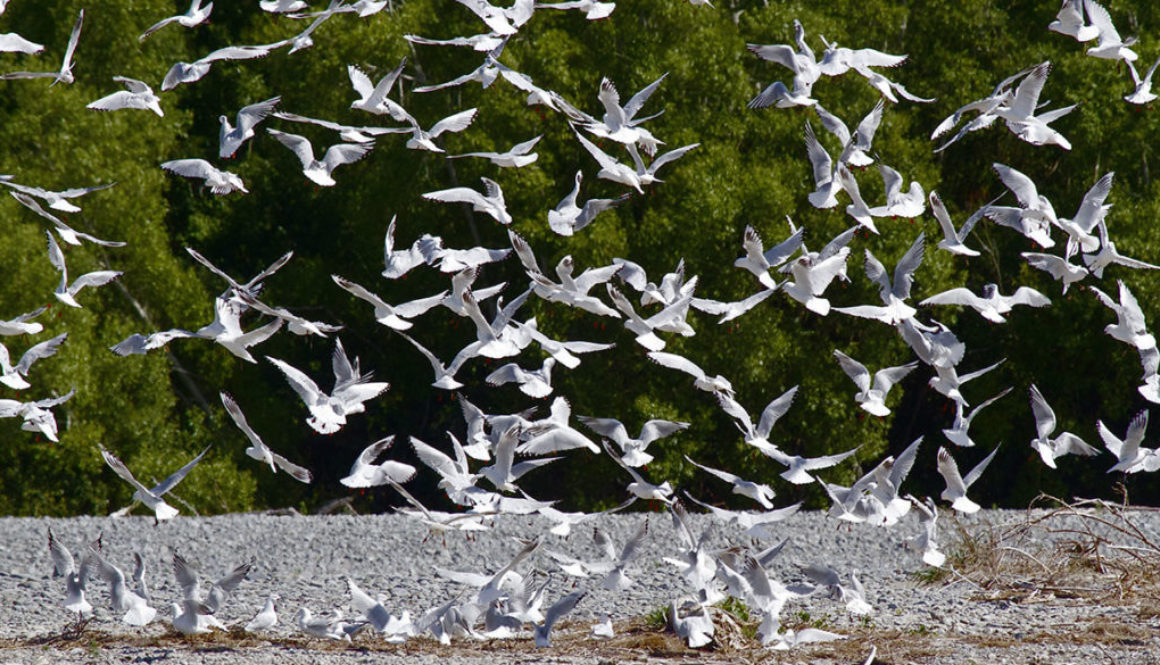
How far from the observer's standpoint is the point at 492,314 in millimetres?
21266

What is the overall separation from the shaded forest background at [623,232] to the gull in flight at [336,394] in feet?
27.7

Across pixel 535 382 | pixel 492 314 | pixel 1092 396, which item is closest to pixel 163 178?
pixel 492 314

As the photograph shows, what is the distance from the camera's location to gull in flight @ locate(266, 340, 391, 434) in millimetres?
9031

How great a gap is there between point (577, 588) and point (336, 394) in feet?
10.1

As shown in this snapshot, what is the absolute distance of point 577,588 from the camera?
11383 mm

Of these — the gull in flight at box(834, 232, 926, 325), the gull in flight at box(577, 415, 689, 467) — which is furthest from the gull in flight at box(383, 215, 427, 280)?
the gull in flight at box(834, 232, 926, 325)

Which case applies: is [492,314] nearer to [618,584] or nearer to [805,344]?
[805,344]

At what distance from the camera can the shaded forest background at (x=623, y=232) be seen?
17.9 m

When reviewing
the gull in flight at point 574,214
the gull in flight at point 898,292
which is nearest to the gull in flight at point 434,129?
the gull in flight at point 574,214

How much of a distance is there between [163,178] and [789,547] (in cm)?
1224

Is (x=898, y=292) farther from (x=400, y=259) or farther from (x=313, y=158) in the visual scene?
(x=313, y=158)

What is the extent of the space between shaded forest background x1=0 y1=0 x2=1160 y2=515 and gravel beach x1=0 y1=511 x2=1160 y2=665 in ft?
11.1

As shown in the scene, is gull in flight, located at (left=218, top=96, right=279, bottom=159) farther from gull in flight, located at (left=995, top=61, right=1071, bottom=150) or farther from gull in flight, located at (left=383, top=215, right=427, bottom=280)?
gull in flight, located at (left=995, top=61, right=1071, bottom=150)

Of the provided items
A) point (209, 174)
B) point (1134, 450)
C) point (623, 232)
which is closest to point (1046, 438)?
point (1134, 450)
